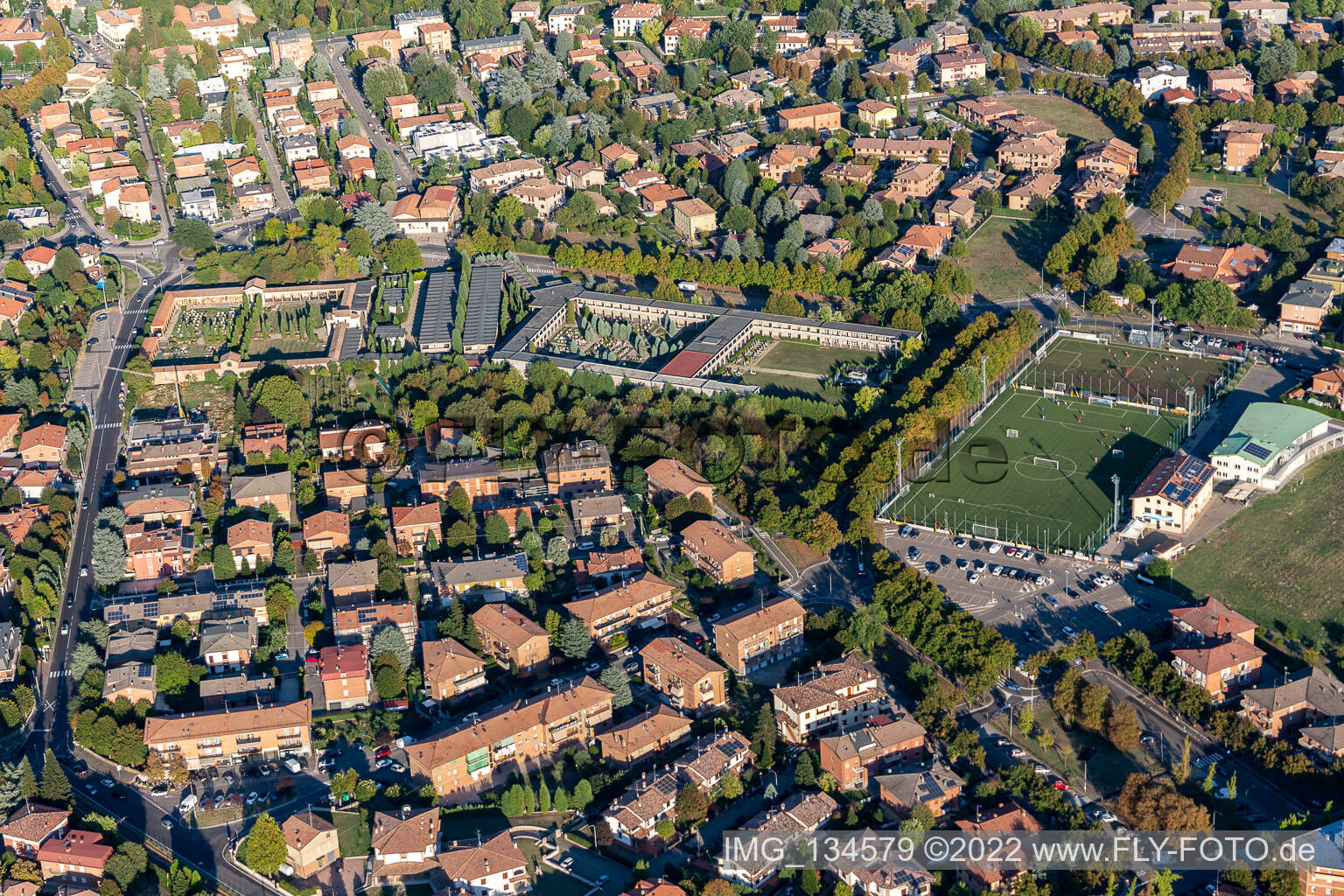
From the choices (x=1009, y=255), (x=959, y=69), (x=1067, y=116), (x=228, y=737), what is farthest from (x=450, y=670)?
(x=959, y=69)

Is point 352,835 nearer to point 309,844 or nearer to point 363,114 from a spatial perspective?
point 309,844

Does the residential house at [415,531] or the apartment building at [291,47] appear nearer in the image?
the residential house at [415,531]

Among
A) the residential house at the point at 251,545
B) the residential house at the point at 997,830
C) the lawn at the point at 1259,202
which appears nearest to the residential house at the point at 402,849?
the residential house at the point at 997,830

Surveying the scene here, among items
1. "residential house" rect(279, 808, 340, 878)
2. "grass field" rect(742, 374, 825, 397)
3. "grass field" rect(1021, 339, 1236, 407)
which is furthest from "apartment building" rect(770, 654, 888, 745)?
"grass field" rect(1021, 339, 1236, 407)

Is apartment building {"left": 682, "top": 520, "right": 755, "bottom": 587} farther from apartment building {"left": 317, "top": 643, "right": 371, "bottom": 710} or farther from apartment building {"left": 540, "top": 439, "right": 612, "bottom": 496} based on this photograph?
apartment building {"left": 317, "top": 643, "right": 371, "bottom": 710}

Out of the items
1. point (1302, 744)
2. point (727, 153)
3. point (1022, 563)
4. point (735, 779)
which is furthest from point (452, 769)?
point (727, 153)

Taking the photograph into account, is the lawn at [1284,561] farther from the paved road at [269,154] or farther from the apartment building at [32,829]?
the paved road at [269,154]
